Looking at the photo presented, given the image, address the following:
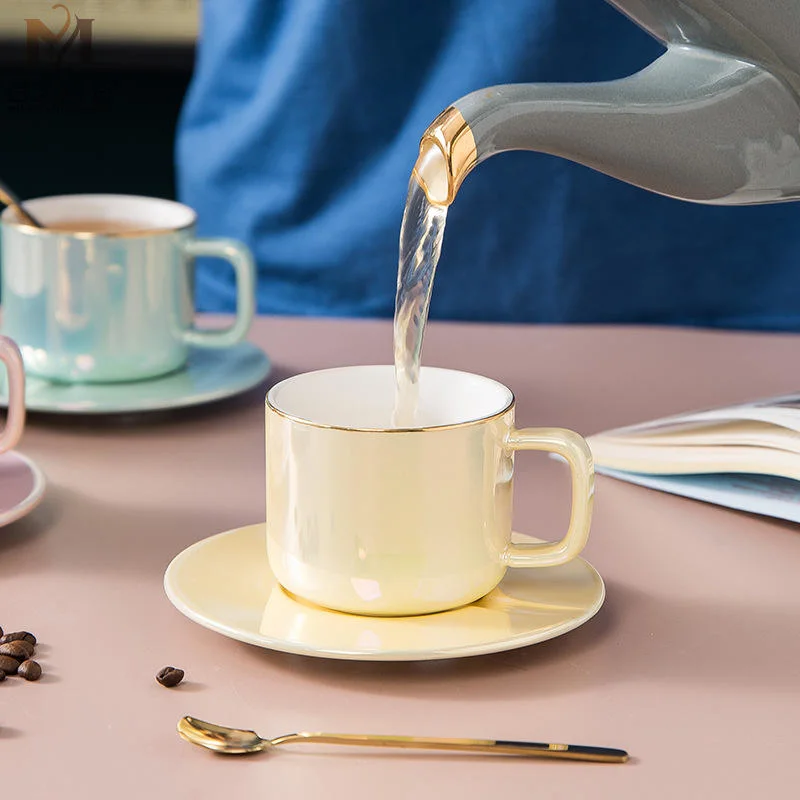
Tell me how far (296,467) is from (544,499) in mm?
236

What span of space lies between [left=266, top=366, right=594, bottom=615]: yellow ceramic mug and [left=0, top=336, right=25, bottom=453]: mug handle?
7.7 inches

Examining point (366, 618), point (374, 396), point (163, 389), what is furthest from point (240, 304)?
point (366, 618)

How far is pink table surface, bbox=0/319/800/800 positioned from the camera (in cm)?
45

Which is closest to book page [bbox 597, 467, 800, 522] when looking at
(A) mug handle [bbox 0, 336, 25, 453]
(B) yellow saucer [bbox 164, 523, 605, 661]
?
(B) yellow saucer [bbox 164, 523, 605, 661]

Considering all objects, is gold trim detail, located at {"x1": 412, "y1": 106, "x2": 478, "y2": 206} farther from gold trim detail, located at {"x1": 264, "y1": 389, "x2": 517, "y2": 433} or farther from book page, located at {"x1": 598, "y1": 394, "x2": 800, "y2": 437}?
book page, located at {"x1": 598, "y1": 394, "x2": 800, "y2": 437}

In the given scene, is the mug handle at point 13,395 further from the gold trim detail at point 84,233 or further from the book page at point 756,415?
the book page at point 756,415

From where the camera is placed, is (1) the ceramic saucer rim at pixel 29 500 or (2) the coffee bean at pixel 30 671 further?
(1) the ceramic saucer rim at pixel 29 500

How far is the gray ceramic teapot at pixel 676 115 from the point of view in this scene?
0.60m

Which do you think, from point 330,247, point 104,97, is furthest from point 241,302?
point 104,97

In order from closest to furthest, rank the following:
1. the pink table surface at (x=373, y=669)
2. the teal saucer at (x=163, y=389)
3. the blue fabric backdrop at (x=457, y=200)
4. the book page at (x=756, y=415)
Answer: the pink table surface at (x=373, y=669)
the book page at (x=756, y=415)
the teal saucer at (x=163, y=389)
the blue fabric backdrop at (x=457, y=200)

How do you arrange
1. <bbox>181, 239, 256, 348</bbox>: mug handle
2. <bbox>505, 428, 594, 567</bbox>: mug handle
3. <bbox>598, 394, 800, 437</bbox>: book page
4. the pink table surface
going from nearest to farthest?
the pink table surface
<bbox>505, 428, 594, 567</bbox>: mug handle
<bbox>598, 394, 800, 437</bbox>: book page
<bbox>181, 239, 256, 348</bbox>: mug handle

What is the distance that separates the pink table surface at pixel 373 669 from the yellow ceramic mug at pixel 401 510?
3 cm

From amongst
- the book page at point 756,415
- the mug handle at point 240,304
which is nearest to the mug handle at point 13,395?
the mug handle at point 240,304

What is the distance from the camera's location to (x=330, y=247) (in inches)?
48.8
